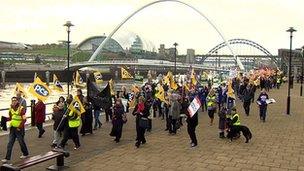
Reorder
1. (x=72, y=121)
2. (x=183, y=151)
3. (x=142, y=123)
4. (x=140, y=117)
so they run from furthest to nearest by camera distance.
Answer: (x=140, y=117) < (x=142, y=123) < (x=72, y=121) < (x=183, y=151)

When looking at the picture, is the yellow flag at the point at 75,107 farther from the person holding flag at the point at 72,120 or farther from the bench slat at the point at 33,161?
the bench slat at the point at 33,161

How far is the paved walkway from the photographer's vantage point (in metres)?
11.3

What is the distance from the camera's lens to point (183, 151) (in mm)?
13094

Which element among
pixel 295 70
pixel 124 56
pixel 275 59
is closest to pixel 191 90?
pixel 295 70

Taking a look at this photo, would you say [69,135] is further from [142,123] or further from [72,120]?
[142,123]

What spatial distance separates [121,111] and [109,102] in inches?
103

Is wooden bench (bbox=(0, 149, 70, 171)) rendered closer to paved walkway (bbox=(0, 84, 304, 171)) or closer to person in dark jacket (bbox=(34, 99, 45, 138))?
paved walkway (bbox=(0, 84, 304, 171))

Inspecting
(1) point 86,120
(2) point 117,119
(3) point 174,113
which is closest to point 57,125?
(2) point 117,119

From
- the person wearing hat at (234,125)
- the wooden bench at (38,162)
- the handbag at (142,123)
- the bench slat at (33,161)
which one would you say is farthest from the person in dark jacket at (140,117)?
the bench slat at (33,161)

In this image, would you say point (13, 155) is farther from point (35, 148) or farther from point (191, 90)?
point (191, 90)

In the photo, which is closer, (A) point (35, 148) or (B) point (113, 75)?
(A) point (35, 148)

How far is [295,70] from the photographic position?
8394 cm

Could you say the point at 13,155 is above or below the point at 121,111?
below

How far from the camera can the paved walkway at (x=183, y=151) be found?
11258 mm
